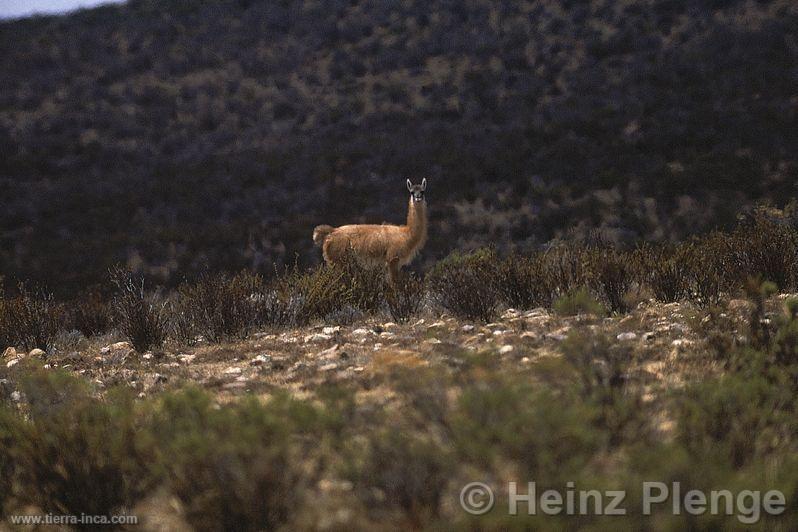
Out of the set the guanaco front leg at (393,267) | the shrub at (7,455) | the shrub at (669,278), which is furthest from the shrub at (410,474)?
the guanaco front leg at (393,267)

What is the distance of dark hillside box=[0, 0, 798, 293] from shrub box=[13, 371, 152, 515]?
47.6ft

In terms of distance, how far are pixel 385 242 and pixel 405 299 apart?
132 inches

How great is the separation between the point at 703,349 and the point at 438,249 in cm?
1335

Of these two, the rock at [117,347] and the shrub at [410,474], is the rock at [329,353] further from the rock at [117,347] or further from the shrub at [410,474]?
the shrub at [410,474]

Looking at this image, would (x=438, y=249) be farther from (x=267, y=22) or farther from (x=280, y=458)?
(x=267, y=22)

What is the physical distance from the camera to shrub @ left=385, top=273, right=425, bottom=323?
689cm

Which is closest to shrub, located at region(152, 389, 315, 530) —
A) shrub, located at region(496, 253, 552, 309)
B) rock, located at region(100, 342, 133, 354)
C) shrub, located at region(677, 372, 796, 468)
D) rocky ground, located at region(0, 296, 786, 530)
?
rocky ground, located at region(0, 296, 786, 530)

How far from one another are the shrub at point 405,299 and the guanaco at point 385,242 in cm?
246

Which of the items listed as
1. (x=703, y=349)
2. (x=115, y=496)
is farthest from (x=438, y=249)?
(x=115, y=496)

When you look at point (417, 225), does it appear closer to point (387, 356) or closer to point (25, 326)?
point (25, 326)

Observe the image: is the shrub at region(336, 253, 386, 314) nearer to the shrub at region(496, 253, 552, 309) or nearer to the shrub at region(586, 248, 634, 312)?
the shrub at region(496, 253, 552, 309)

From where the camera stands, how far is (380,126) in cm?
2705

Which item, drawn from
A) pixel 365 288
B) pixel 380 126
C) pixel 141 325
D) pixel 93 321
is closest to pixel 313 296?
pixel 365 288

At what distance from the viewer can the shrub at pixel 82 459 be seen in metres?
2.84
